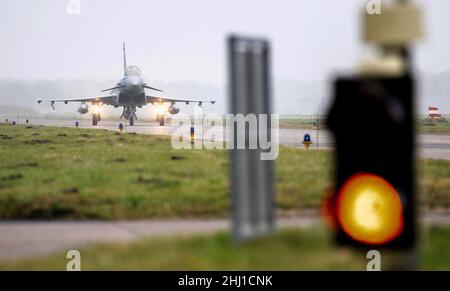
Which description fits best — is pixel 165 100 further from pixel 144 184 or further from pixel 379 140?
pixel 379 140

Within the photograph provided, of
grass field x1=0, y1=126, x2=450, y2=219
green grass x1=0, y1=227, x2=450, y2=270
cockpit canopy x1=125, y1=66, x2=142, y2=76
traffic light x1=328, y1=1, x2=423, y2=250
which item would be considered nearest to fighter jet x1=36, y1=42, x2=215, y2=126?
cockpit canopy x1=125, y1=66, x2=142, y2=76

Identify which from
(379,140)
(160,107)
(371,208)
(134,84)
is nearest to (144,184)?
(371,208)

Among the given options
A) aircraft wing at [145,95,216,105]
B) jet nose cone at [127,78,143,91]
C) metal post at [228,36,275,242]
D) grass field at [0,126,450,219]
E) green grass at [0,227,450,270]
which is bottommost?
green grass at [0,227,450,270]

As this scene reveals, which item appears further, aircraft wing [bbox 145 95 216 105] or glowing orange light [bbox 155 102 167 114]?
aircraft wing [bbox 145 95 216 105]

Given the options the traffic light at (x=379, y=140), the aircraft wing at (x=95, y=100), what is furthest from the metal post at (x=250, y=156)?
the aircraft wing at (x=95, y=100)

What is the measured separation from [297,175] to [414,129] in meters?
13.2

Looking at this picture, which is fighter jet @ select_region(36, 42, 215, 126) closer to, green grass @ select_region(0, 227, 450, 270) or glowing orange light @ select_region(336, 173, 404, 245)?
green grass @ select_region(0, 227, 450, 270)

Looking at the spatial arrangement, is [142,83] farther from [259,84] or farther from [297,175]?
[259,84]

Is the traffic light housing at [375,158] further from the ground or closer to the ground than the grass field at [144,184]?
further from the ground

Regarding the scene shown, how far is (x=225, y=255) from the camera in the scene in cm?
810

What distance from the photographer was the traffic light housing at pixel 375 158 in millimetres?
3676

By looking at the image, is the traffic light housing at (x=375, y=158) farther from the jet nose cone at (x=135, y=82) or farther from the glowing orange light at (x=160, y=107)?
the glowing orange light at (x=160, y=107)

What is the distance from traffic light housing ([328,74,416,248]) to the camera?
3676 mm

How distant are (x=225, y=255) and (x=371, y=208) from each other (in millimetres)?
4370
